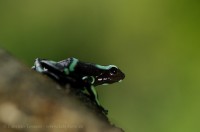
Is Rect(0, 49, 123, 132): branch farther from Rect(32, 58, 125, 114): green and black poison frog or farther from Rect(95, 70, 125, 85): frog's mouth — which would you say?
Rect(95, 70, 125, 85): frog's mouth

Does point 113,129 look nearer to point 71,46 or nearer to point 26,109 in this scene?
point 26,109

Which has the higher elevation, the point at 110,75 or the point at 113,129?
the point at 110,75

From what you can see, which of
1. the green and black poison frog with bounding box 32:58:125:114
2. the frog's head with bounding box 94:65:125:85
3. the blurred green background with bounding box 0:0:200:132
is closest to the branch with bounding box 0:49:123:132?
the green and black poison frog with bounding box 32:58:125:114

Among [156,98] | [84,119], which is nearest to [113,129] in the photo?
[84,119]

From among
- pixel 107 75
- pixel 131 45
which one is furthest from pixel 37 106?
pixel 131 45

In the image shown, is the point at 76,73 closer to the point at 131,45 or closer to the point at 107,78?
the point at 107,78
